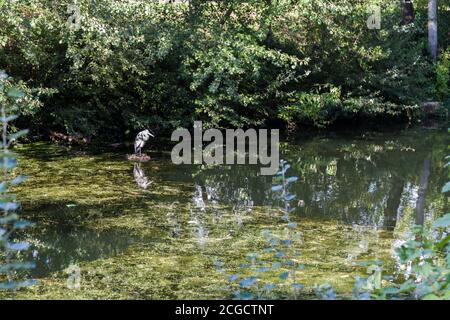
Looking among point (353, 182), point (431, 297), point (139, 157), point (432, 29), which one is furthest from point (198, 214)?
point (432, 29)

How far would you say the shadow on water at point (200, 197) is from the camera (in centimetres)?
593

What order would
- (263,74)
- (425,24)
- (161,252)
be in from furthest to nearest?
(425,24) → (263,74) → (161,252)

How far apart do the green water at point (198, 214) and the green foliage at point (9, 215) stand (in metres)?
0.22

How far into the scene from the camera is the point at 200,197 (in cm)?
758

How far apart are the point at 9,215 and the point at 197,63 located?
8.75 m

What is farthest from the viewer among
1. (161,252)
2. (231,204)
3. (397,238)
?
(231,204)

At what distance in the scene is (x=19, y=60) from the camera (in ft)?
34.5

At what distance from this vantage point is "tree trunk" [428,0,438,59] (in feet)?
48.9

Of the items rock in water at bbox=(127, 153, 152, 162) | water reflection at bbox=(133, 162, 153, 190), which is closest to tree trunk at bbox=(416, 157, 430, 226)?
water reflection at bbox=(133, 162, 153, 190)

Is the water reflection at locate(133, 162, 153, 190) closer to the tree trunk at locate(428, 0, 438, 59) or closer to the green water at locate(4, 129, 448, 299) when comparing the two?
the green water at locate(4, 129, 448, 299)

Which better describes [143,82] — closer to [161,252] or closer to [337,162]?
[337,162]

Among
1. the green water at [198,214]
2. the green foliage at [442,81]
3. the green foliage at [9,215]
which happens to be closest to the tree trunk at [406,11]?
the green foliage at [442,81]
